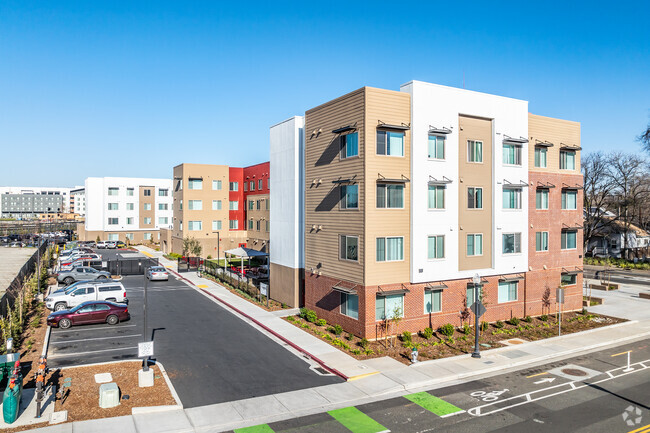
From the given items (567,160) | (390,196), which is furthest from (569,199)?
(390,196)

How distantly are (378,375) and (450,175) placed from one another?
13.1 meters

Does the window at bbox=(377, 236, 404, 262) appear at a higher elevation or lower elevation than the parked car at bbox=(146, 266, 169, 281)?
higher

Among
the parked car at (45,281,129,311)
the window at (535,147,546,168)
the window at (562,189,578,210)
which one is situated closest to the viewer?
the parked car at (45,281,129,311)

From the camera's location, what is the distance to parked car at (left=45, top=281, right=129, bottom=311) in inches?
1222

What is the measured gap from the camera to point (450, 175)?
27203 mm

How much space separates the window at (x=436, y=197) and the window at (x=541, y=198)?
874cm

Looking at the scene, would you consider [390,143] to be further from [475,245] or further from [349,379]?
[349,379]

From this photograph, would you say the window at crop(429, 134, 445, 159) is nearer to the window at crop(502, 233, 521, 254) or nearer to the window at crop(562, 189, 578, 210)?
the window at crop(502, 233, 521, 254)

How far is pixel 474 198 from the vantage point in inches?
1115

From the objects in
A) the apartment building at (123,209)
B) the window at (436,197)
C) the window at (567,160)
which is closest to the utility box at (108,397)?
the window at (436,197)

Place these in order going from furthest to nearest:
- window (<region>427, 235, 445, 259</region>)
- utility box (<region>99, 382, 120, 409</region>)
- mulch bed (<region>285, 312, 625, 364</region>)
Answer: window (<region>427, 235, 445, 259</region>) < mulch bed (<region>285, 312, 625, 364</region>) < utility box (<region>99, 382, 120, 409</region>)

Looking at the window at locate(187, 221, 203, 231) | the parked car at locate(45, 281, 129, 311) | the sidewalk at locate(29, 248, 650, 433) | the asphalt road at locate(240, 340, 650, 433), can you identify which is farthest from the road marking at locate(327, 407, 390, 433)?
the window at locate(187, 221, 203, 231)

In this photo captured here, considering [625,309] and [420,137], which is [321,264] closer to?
[420,137]

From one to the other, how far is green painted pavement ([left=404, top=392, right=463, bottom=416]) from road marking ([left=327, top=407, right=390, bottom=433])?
7.87 feet
